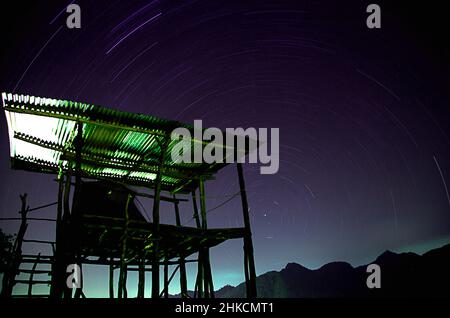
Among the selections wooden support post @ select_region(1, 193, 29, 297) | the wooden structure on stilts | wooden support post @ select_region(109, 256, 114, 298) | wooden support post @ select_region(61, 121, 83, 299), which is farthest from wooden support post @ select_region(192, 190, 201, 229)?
wooden support post @ select_region(1, 193, 29, 297)

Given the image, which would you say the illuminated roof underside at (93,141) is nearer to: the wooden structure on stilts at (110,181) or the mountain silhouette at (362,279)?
the wooden structure on stilts at (110,181)

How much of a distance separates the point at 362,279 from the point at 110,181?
5965 inches

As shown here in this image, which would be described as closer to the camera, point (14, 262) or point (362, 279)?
point (14, 262)

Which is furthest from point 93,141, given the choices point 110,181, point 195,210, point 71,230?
point 195,210

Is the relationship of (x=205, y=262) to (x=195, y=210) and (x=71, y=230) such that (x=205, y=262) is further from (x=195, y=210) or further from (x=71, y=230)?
(x=71, y=230)

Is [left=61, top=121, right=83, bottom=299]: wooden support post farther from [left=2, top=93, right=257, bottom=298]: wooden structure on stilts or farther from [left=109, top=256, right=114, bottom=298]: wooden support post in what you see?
[left=109, top=256, right=114, bottom=298]: wooden support post

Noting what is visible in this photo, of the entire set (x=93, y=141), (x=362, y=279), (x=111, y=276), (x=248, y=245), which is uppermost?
(x=93, y=141)

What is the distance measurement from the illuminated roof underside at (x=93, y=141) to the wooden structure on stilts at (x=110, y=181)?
0.08 feet

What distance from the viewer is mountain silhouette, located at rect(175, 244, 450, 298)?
324ft

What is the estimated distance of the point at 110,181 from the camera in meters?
10.5

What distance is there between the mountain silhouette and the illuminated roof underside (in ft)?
330

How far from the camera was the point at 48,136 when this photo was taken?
30.5 ft

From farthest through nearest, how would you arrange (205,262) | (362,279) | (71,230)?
(362,279)
(205,262)
(71,230)

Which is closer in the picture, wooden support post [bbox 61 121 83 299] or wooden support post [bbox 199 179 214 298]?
wooden support post [bbox 61 121 83 299]
